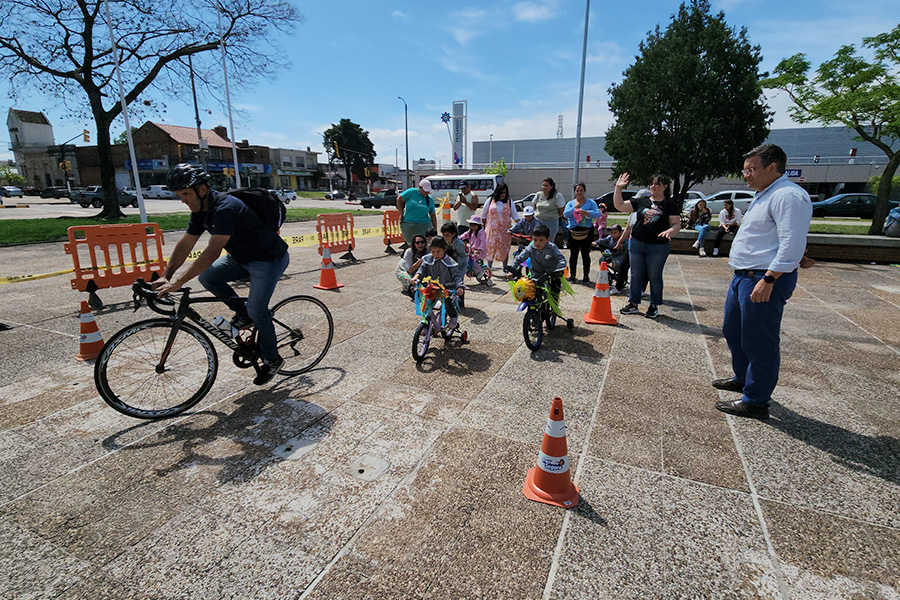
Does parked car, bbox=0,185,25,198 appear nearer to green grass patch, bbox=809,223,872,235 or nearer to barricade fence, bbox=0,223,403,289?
barricade fence, bbox=0,223,403,289

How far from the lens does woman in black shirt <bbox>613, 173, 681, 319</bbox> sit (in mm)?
6109

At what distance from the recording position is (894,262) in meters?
11.4

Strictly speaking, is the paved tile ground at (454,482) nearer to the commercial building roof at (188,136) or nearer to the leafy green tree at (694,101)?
the leafy green tree at (694,101)

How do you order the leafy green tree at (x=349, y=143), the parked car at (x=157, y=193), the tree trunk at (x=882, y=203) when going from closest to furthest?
the tree trunk at (x=882, y=203) → the parked car at (x=157, y=193) → the leafy green tree at (x=349, y=143)

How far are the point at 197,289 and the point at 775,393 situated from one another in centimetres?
835

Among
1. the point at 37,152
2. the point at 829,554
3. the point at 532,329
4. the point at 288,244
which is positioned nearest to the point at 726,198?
the point at 288,244

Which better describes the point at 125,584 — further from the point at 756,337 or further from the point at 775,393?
the point at 775,393

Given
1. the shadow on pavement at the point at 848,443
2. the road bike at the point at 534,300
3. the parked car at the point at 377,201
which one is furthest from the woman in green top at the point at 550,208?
the parked car at the point at 377,201

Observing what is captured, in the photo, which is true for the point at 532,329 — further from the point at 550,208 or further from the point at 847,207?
the point at 847,207

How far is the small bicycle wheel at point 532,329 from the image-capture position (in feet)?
16.7

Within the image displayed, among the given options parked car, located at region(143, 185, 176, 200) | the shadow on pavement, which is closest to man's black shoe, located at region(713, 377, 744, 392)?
the shadow on pavement

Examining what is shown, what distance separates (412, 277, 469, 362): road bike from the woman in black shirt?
2.77m

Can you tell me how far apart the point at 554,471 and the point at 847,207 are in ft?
116

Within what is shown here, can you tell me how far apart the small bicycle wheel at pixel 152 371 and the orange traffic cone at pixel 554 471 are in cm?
280
